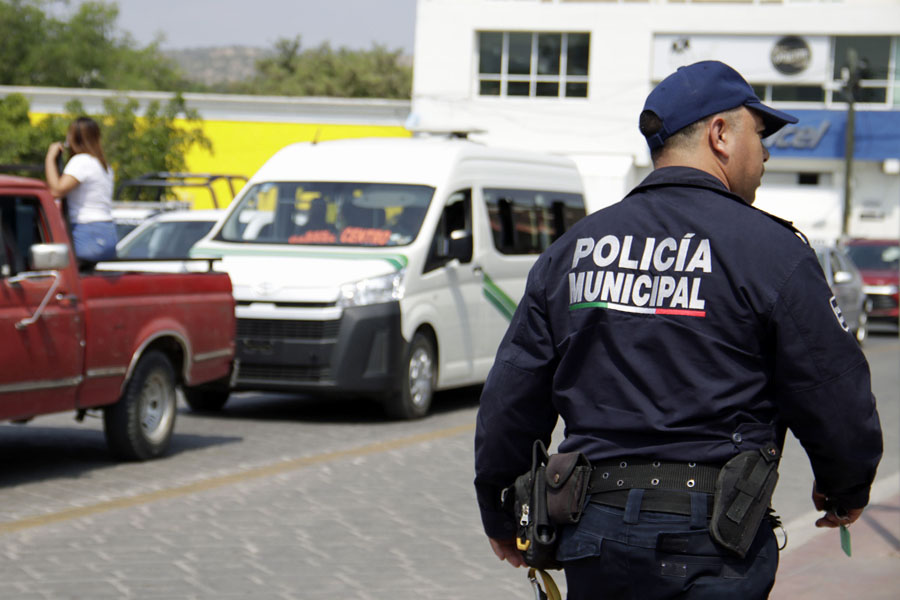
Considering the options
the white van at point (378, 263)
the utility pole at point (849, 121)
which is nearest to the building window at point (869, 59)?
the utility pole at point (849, 121)

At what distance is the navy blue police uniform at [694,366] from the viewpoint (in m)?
2.75

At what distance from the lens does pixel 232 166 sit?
4419cm

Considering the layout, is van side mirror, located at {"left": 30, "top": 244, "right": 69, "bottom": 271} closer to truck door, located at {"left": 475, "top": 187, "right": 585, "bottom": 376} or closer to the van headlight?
the van headlight

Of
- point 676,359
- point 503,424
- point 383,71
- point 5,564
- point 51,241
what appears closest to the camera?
point 676,359

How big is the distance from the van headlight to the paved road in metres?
1.04

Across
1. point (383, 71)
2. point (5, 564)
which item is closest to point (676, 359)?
point (5, 564)

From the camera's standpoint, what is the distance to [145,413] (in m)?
9.12

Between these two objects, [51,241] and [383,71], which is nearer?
[51,241]

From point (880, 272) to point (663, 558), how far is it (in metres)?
25.7

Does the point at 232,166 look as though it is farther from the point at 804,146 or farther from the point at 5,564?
the point at 5,564

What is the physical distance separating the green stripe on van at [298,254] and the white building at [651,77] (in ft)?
104

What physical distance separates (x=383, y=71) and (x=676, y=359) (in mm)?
77913

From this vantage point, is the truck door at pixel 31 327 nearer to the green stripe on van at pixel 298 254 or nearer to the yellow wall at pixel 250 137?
the green stripe on van at pixel 298 254

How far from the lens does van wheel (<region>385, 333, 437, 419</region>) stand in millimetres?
11359
